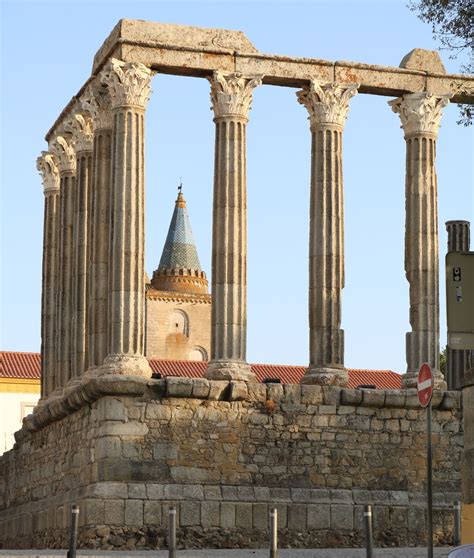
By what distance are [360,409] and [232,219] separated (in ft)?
15.4

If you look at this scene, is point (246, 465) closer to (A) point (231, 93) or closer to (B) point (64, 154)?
(A) point (231, 93)

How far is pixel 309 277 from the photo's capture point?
35156mm

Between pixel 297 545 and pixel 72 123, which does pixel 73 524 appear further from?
pixel 72 123

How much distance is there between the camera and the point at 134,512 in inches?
1243

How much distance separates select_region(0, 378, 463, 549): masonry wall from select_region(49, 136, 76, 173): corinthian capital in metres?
7.08

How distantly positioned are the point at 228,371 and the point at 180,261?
5539 centimetres

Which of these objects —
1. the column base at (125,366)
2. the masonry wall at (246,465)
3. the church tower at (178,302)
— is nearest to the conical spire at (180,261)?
the church tower at (178,302)

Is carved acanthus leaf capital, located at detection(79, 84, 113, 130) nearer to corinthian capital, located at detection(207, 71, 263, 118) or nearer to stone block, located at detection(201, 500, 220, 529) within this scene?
corinthian capital, located at detection(207, 71, 263, 118)

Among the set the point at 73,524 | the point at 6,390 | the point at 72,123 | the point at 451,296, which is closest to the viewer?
the point at 451,296

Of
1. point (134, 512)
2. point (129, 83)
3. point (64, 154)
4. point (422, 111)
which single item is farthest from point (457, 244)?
point (134, 512)

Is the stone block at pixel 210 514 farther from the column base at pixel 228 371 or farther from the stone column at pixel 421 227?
the stone column at pixel 421 227

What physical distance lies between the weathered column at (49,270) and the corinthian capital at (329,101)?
805 cm

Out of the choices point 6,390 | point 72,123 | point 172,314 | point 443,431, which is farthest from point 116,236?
point 172,314

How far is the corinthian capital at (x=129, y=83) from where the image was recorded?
34.0 m
